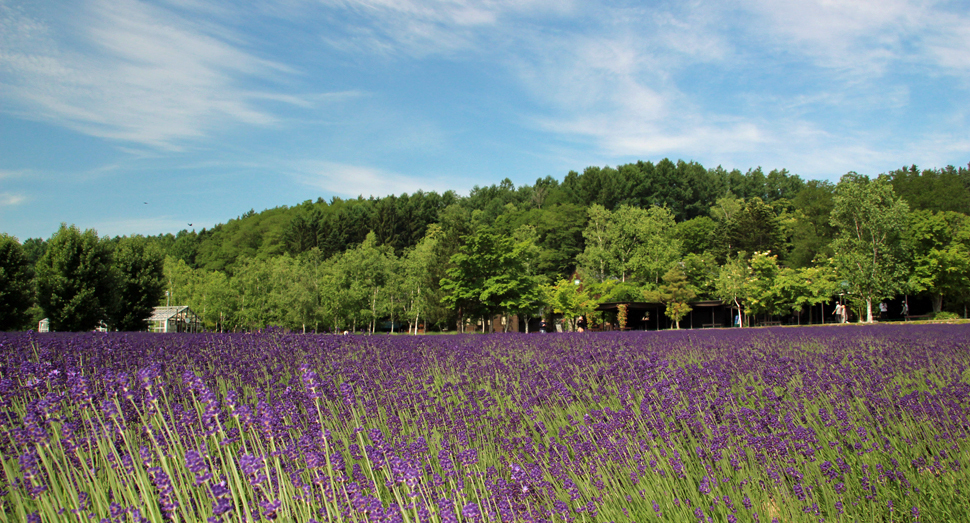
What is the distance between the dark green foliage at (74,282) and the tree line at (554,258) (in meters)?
0.10

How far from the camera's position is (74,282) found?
30.5 m

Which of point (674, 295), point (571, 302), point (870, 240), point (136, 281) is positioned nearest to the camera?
point (136, 281)

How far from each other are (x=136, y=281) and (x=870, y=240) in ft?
164

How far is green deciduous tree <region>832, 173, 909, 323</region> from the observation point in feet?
127

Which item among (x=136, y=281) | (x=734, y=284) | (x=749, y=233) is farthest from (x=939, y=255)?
(x=136, y=281)

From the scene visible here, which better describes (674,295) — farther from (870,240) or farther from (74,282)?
(74,282)

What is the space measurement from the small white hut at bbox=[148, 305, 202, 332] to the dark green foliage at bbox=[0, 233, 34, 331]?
26.5m

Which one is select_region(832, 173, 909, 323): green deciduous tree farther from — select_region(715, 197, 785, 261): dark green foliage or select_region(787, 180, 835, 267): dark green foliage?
select_region(715, 197, 785, 261): dark green foliage

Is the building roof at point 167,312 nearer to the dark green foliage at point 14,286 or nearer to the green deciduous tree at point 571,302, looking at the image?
the dark green foliage at point 14,286

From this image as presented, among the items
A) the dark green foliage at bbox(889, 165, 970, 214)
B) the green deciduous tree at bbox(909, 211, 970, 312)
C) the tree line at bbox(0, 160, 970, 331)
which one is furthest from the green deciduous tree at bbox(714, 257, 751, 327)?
the dark green foliage at bbox(889, 165, 970, 214)

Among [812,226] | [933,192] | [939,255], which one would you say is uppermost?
[933,192]

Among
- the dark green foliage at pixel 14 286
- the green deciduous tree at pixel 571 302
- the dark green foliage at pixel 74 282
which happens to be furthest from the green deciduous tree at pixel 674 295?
the dark green foliage at pixel 14 286

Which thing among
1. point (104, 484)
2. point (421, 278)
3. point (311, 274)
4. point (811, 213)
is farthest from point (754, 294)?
point (104, 484)

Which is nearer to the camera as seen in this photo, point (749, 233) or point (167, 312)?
point (749, 233)
